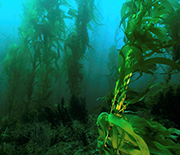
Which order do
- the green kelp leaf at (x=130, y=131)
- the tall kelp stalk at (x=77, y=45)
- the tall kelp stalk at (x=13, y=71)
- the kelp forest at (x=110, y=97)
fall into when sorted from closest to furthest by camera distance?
1. the green kelp leaf at (x=130, y=131)
2. the kelp forest at (x=110, y=97)
3. the tall kelp stalk at (x=13, y=71)
4. the tall kelp stalk at (x=77, y=45)

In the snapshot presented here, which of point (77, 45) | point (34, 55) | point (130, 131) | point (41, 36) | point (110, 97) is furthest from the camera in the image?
point (77, 45)

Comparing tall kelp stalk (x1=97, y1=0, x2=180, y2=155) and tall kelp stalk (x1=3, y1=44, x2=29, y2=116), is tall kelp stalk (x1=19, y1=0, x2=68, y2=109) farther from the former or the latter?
tall kelp stalk (x1=97, y1=0, x2=180, y2=155)

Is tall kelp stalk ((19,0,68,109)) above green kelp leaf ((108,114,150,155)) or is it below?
above

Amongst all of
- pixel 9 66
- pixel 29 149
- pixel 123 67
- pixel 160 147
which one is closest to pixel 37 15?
pixel 9 66

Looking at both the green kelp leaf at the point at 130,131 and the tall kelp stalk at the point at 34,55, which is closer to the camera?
the green kelp leaf at the point at 130,131

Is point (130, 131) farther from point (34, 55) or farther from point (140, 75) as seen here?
point (34, 55)

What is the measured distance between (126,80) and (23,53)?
3.66 m

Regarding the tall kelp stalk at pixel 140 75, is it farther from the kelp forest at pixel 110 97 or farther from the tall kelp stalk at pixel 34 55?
the tall kelp stalk at pixel 34 55

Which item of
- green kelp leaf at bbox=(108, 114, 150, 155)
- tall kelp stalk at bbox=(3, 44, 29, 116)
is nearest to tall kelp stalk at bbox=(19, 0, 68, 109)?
tall kelp stalk at bbox=(3, 44, 29, 116)

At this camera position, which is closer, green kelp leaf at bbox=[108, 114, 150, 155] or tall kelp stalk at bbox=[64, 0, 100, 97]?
green kelp leaf at bbox=[108, 114, 150, 155]

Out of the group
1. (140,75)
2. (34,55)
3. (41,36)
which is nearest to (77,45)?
Answer: (41,36)

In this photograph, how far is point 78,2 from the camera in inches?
164

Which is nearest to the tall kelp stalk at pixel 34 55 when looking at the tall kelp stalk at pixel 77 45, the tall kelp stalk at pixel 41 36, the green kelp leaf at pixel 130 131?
the tall kelp stalk at pixel 41 36

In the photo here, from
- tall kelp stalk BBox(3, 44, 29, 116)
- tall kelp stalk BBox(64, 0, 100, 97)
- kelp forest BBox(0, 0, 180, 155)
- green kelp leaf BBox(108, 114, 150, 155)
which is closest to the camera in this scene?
green kelp leaf BBox(108, 114, 150, 155)
